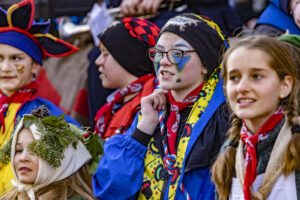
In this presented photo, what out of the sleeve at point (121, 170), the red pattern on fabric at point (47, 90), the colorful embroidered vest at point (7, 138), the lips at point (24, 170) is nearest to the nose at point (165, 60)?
the sleeve at point (121, 170)

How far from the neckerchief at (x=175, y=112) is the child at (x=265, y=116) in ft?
2.07

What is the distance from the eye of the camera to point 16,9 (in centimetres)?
443

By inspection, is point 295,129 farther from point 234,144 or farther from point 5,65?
point 5,65

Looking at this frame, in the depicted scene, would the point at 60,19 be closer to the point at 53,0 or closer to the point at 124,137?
the point at 53,0

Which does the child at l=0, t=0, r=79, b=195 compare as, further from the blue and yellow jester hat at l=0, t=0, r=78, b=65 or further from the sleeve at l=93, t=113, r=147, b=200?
the sleeve at l=93, t=113, r=147, b=200

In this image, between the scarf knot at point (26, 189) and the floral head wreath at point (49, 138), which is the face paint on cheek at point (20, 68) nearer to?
the floral head wreath at point (49, 138)

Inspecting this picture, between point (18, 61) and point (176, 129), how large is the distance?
168 cm

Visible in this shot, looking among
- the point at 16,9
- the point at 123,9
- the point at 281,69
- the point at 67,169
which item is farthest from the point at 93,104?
the point at 281,69

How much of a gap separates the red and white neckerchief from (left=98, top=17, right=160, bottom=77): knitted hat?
193 cm

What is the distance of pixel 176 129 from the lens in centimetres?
335

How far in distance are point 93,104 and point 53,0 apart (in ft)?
5.53

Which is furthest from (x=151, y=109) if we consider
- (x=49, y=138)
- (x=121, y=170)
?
(x=49, y=138)

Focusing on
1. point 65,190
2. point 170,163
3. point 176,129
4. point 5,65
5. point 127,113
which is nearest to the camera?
point 170,163

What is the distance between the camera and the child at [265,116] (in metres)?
2.58
